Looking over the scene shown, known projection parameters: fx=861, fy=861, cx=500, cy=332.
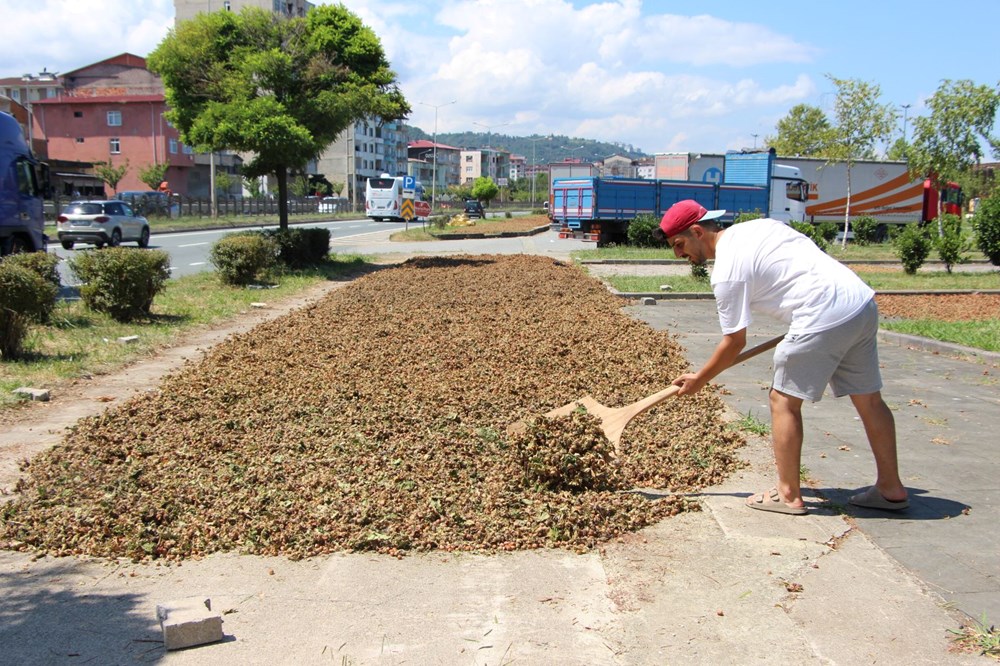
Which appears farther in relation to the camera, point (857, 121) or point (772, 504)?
point (857, 121)

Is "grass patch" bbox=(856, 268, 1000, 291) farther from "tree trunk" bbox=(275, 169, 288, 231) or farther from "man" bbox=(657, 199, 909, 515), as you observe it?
"man" bbox=(657, 199, 909, 515)

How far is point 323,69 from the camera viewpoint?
20.2 m

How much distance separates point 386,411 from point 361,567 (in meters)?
→ 2.56

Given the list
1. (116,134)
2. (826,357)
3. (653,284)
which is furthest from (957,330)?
(116,134)

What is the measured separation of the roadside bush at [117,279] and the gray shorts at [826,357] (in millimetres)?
9539

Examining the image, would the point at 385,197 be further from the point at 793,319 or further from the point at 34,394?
the point at 793,319

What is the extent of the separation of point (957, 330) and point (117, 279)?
11314mm

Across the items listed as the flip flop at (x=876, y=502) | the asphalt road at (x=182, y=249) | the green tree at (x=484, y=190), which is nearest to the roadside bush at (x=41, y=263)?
the asphalt road at (x=182, y=249)

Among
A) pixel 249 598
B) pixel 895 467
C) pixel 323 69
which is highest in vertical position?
pixel 323 69

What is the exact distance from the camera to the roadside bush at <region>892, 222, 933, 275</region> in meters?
21.5

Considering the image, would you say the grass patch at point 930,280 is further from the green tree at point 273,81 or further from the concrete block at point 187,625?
the concrete block at point 187,625

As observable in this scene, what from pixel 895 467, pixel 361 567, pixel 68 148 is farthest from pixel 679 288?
pixel 68 148

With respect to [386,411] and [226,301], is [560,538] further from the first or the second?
[226,301]

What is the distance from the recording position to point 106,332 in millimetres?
10906
